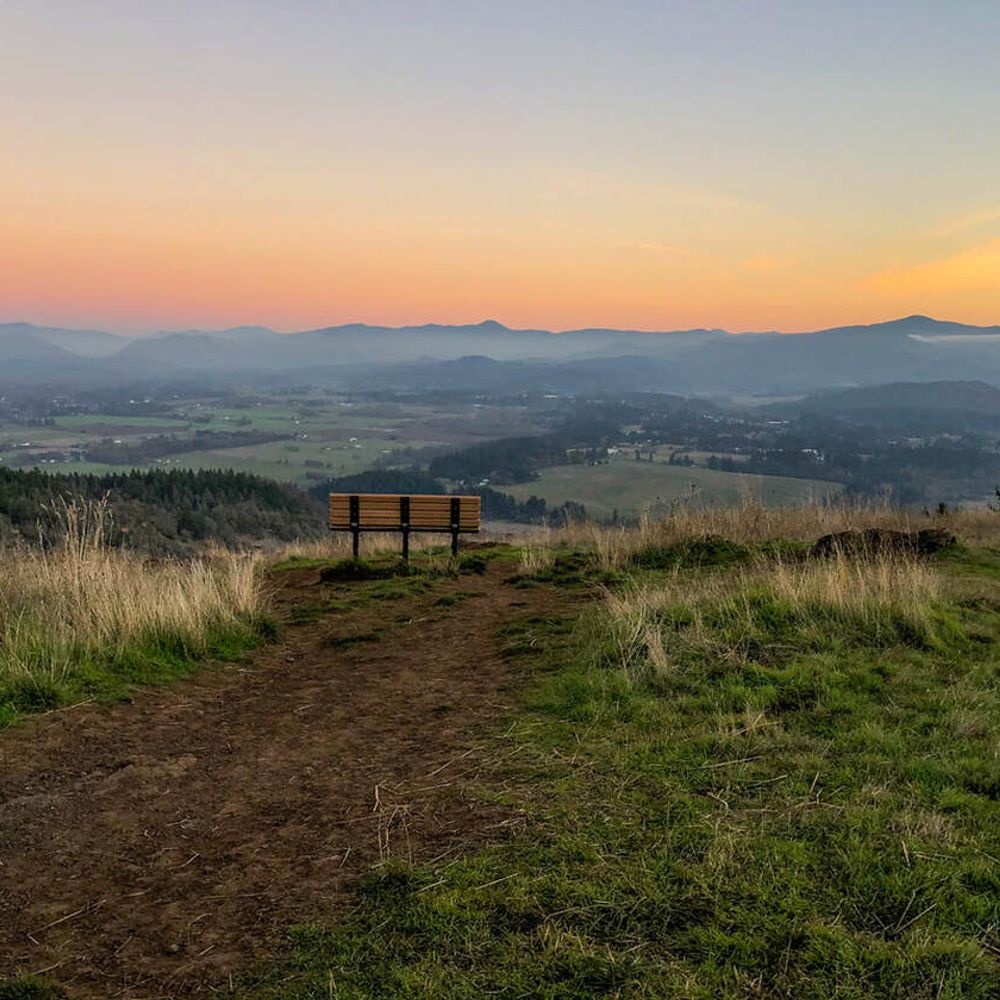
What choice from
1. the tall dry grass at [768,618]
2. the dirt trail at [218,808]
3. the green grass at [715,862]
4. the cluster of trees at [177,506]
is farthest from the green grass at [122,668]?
the cluster of trees at [177,506]

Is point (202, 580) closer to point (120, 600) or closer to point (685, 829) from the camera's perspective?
point (120, 600)

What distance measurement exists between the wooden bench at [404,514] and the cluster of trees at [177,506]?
10.9 metres

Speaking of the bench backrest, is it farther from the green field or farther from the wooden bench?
the green field

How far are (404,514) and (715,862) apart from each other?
27.4ft

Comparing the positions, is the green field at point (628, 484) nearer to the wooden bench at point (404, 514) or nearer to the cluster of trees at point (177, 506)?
the cluster of trees at point (177, 506)

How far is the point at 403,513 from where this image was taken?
1080cm

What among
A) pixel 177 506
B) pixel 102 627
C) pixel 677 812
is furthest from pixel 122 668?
pixel 177 506

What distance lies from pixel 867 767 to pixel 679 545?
6628 millimetres

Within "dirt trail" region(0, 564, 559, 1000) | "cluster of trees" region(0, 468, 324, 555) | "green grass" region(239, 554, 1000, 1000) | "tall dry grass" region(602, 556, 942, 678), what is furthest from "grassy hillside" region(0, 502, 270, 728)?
"cluster of trees" region(0, 468, 324, 555)

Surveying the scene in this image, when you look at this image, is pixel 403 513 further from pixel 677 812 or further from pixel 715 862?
pixel 715 862

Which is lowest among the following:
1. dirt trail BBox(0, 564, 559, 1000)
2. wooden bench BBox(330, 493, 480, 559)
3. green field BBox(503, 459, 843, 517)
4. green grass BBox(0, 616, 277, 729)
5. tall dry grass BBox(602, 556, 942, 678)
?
green field BBox(503, 459, 843, 517)

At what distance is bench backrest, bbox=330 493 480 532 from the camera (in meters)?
10.8

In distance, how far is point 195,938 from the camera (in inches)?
105

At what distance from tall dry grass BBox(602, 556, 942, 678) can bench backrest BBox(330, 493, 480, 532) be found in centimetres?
420
